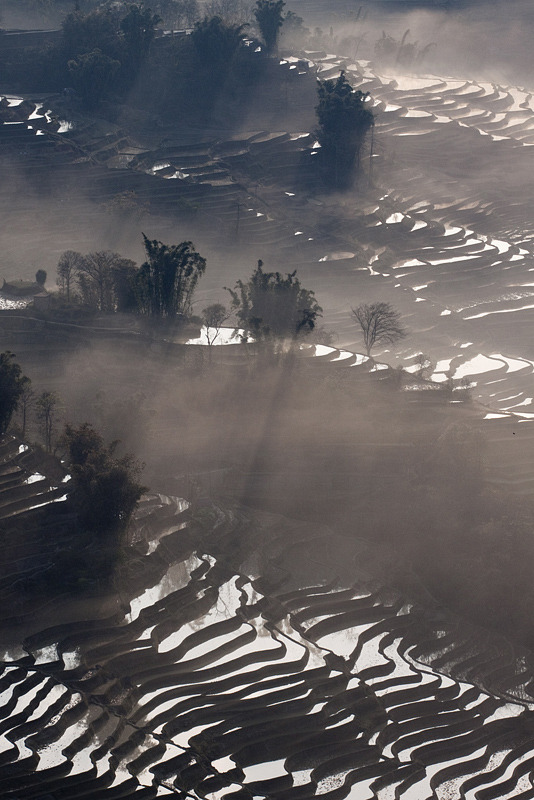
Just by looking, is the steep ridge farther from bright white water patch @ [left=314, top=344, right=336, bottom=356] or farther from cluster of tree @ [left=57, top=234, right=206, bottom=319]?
cluster of tree @ [left=57, top=234, right=206, bottom=319]

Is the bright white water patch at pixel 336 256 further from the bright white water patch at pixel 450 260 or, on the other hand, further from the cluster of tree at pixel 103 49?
the cluster of tree at pixel 103 49

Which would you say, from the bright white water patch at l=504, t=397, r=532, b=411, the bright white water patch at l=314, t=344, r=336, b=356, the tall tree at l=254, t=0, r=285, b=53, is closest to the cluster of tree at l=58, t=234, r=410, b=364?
the bright white water patch at l=314, t=344, r=336, b=356

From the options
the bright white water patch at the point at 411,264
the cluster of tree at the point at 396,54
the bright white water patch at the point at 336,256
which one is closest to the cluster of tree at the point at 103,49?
the bright white water patch at the point at 336,256

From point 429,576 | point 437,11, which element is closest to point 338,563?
point 429,576

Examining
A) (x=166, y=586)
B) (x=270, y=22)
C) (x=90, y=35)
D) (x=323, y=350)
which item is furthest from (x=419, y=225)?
(x=166, y=586)

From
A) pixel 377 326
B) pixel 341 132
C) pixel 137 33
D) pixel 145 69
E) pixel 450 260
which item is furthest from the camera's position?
pixel 145 69

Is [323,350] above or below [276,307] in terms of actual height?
below

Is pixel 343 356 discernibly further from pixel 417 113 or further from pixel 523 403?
pixel 417 113
